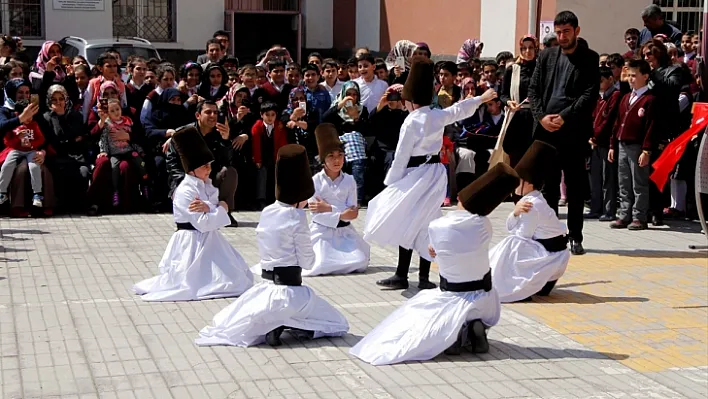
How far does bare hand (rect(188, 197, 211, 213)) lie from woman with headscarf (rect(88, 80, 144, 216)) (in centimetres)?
468

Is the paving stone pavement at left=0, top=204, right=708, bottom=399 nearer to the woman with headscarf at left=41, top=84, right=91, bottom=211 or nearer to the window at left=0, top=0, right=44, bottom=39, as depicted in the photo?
the woman with headscarf at left=41, top=84, right=91, bottom=211

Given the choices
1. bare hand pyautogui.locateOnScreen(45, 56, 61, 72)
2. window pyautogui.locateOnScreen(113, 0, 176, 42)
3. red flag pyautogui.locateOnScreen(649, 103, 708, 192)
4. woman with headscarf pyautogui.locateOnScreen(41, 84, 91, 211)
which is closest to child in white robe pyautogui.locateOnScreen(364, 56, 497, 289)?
red flag pyautogui.locateOnScreen(649, 103, 708, 192)

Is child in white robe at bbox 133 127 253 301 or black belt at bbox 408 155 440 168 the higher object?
black belt at bbox 408 155 440 168

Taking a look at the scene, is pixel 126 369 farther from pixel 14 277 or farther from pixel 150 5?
pixel 150 5

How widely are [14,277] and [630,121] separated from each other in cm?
694

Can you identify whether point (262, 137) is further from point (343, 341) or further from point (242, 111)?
Answer: point (343, 341)

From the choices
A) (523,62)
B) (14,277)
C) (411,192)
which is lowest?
(14,277)

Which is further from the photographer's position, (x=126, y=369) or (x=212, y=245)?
(x=212, y=245)

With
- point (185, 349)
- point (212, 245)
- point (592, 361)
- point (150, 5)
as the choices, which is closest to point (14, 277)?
point (212, 245)

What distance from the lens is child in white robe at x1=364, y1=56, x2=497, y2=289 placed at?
8.97 meters

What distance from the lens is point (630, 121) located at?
12570 mm

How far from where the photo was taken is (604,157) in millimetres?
13422

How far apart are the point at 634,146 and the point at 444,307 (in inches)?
244

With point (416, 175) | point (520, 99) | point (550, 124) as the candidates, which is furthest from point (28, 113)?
point (550, 124)
